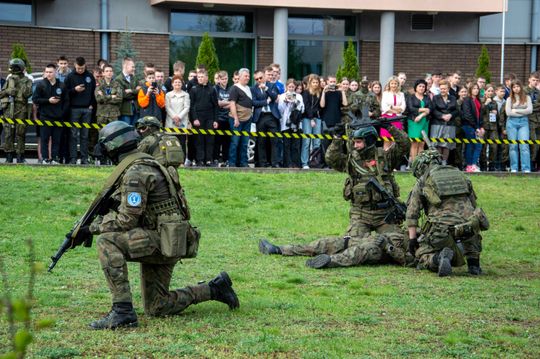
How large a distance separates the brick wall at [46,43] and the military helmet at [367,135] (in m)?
17.1

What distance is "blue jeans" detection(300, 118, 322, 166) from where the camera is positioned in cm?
2053

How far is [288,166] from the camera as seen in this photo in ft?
68.0

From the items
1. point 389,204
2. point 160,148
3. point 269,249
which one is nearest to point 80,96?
point 269,249

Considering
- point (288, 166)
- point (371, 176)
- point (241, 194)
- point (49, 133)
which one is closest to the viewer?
point (371, 176)

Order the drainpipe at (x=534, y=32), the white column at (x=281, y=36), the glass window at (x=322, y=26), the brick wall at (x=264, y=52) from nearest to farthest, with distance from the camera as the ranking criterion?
the white column at (x=281, y=36)
the brick wall at (x=264, y=52)
the glass window at (x=322, y=26)
the drainpipe at (x=534, y=32)

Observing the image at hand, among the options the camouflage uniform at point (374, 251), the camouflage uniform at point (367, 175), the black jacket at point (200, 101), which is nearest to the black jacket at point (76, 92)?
the black jacket at point (200, 101)

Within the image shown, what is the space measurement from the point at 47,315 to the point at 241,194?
9302 mm

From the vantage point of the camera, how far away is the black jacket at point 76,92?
19047 mm

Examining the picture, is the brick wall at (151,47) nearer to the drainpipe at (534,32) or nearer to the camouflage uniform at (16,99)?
the camouflage uniform at (16,99)

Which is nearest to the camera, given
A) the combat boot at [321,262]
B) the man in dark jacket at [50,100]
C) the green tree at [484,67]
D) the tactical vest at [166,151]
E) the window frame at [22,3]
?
the tactical vest at [166,151]

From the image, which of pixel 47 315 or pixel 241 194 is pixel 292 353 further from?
pixel 241 194

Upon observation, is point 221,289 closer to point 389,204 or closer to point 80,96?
point 389,204

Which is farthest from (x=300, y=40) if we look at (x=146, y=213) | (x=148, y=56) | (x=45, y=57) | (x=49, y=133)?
(x=146, y=213)

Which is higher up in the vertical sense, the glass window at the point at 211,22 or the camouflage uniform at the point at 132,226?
the glass window at the point at 211,22
